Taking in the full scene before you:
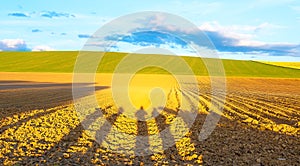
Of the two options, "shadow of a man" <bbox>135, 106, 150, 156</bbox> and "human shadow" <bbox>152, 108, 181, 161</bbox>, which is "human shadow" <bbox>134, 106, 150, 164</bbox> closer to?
"shadow of a man" <bbox>135, 106, 150, 156</bbox>

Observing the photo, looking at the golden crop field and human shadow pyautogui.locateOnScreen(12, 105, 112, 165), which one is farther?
the golden crop field

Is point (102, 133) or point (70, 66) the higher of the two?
point (70, 66)

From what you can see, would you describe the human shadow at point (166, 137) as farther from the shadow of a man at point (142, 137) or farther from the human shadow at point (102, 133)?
the human shadow at point (102, 133)

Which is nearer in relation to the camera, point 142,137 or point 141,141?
point 141,141

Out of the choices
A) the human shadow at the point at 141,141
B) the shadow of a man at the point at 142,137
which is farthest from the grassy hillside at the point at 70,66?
the human shadow at the point at 141,141

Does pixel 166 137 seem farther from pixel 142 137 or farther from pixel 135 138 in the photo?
pixel 135 138

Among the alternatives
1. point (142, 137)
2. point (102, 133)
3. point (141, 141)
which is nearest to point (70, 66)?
point (102, 133)

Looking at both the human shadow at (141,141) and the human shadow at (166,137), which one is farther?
the human shadow at (166,137)

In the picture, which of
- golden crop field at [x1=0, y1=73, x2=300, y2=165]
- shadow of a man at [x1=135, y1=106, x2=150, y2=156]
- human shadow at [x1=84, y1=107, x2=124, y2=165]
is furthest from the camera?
shadow of a man at [x1=135, y1=106, x2=150, y2=156]

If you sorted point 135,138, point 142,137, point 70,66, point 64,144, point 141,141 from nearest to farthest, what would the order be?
1. point 64,144
2. point 141,141
3. point 135,138
4. point 142,137
5. point 70,66

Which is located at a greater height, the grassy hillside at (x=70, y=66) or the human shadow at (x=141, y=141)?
the grassy hillside at (x=70, y=66)

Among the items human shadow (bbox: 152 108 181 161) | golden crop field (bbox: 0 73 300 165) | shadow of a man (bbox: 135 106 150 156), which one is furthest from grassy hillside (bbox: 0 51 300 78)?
human shadow (bbox: 152 108 181 161)

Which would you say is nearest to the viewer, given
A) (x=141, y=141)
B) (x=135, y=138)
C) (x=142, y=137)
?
(x=141, y=141)

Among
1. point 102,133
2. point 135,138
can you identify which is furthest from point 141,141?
point 102,133
